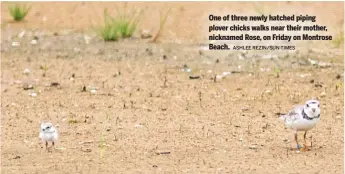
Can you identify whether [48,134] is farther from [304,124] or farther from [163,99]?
[163,99]

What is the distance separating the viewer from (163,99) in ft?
35.9

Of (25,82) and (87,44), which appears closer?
(25,82)

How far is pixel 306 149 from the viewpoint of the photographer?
865 centimetres

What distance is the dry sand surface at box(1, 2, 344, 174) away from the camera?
330 inches

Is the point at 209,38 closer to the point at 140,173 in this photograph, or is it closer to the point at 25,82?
the point at 25,82

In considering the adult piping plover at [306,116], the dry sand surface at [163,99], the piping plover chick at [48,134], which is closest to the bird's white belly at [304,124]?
the adult piping plover at [306,116]

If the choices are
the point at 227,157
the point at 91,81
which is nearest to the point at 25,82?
the point at 91,81

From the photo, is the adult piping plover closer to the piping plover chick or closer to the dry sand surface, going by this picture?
the dry sand surface

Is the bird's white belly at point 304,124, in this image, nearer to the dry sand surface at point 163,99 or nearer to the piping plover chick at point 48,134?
the dry sand surface at point 163,99

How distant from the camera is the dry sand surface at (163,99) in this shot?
27.5ft

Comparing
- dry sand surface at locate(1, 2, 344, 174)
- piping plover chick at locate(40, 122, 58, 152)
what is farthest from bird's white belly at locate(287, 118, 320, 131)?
piping plover chick at locate(40, 122, 58, 152)

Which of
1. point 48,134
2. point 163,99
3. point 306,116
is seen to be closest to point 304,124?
point 306,116

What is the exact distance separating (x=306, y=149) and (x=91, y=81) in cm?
395

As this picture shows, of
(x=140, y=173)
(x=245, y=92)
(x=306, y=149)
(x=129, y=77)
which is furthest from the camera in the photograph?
(x=129, y=77)
